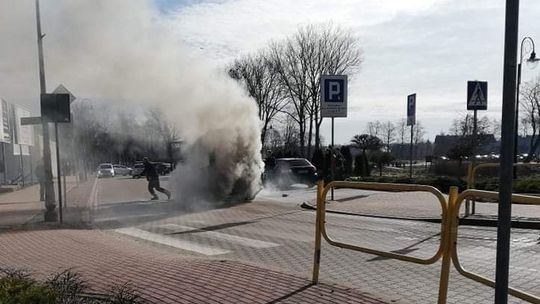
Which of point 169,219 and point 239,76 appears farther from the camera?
point 239,76

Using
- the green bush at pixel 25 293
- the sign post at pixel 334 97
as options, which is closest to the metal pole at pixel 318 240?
the green bush at pixel 25 293

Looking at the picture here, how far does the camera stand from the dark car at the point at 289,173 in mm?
24297

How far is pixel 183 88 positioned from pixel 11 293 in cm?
1428

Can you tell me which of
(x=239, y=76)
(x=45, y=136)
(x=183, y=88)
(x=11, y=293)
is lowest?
(x=11, y=293)

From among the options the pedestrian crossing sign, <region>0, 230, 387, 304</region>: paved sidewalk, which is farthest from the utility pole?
the pedestrian crossing sign

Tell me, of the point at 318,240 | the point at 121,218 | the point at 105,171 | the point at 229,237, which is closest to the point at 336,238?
the point at 318,240

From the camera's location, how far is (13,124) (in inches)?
1234

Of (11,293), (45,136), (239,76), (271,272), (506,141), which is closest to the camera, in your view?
(506,141)

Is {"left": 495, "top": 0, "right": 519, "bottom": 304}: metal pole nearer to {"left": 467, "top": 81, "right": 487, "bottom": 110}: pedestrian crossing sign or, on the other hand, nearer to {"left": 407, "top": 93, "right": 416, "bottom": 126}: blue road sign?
{"left": 467, "top": 81, "right": 487, "bottom": 110}: pedestrian crossing sign

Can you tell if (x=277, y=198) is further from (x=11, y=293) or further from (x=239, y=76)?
(x=239, y=76)

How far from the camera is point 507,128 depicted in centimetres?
292

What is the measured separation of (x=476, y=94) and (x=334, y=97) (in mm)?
3125

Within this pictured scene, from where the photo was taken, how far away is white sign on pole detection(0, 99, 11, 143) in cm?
2718

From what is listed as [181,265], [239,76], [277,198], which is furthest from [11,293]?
[239,76]
